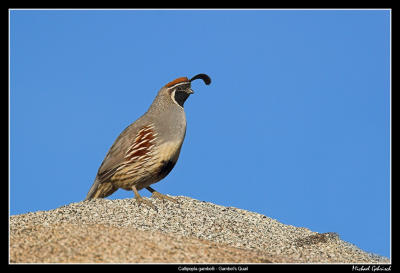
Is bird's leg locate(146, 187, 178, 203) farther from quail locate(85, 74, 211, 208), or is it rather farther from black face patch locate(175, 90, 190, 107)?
black face patch locate(175, 90, 190, 107)

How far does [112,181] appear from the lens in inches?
361

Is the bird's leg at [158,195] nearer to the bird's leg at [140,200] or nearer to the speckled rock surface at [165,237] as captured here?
the speckled rock surface at [165,237]

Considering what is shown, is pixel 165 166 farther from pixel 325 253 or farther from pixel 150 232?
pixel 325 253

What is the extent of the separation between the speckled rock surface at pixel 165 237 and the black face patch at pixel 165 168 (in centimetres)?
49

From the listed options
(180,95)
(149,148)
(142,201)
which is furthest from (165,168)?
(180,95)

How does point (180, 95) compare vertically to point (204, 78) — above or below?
below

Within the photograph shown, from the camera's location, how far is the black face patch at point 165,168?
8867 millimetres

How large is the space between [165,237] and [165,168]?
1753 millimetres

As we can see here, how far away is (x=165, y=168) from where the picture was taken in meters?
8.91

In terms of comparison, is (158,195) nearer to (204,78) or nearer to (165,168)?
(165,168)

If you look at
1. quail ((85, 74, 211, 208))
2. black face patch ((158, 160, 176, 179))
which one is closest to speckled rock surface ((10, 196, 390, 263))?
quail ((85, 74, 211, 208))

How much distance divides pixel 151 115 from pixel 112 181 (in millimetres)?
1277

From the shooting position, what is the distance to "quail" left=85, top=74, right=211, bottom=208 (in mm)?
8844
